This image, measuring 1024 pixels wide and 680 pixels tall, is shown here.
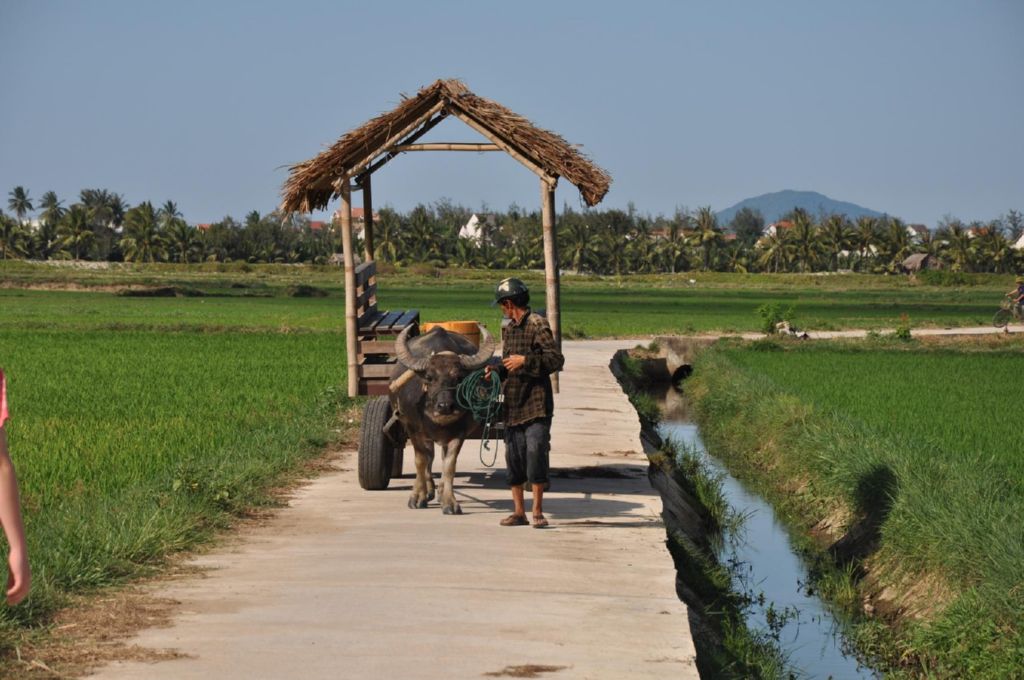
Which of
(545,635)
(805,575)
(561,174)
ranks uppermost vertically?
(561,174)

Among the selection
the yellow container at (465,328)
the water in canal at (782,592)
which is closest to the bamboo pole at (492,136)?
the yellow container at (465,328)

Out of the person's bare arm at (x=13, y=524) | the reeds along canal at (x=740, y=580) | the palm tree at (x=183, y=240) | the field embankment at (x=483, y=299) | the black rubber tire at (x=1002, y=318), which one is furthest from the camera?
the palm tree at (x=183, y=240)

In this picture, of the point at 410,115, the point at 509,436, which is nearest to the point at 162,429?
the point at 410,115

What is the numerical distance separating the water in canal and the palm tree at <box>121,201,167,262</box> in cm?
10232

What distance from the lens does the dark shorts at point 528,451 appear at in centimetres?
984

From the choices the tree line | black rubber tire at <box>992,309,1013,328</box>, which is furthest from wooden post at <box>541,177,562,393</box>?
the tree line

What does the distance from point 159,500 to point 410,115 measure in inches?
158

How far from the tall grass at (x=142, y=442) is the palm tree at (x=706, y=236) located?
303 ft

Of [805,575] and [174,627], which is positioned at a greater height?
[174,627]

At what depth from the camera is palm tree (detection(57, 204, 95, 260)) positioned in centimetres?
11644

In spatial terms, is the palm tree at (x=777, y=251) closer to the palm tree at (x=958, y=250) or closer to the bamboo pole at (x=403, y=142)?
the palm tree at (x=958, y=250)

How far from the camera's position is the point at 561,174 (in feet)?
39.3

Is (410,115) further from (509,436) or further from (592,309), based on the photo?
(592,309)

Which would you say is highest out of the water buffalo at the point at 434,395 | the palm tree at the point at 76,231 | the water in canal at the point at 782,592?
the palm tree at the point at 76,231
